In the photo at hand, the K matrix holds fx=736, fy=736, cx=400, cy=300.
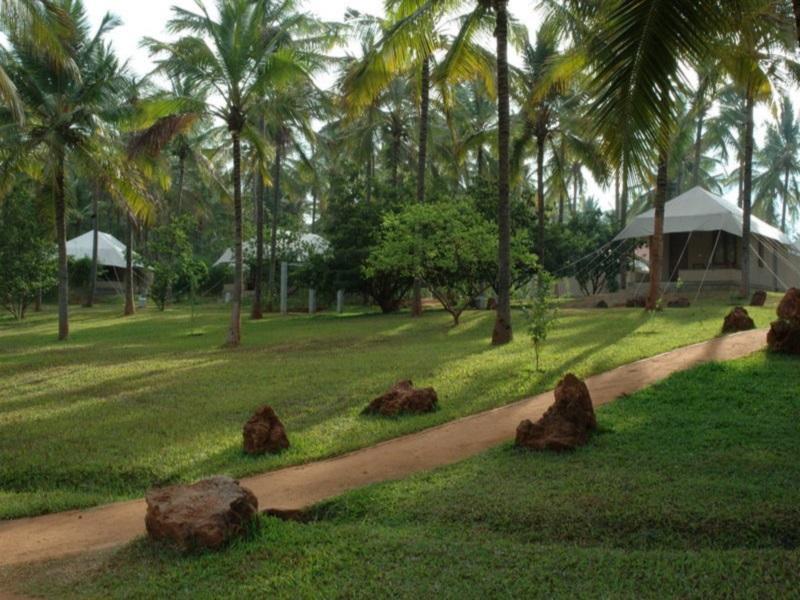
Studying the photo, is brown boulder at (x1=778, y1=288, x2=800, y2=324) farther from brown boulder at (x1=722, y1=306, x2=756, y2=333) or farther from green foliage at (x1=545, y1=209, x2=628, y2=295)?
green foliage at (x1=545, y1=209, x2=628, y2=295)

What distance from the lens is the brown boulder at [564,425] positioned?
21.2ft

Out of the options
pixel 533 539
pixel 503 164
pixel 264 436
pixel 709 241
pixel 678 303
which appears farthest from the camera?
pixel 709 241

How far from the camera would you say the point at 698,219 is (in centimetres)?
2575

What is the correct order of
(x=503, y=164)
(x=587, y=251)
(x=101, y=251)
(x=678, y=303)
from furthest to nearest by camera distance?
(x=101, y=251)
(x=587, y=251)
(x=678, y=303)
(x=503, y=164)

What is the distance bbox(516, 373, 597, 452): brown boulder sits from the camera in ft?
21.2

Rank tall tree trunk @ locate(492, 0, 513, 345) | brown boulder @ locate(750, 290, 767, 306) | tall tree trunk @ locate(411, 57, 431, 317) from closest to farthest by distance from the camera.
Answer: tall tree trunk @ locate(492, 0, 513, 345), brown boulder @ locate(750, 290, 767, 306), tall tree trunk @ locate(411, 57, 431, 317)

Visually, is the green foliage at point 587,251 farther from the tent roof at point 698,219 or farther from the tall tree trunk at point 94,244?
the tall tree trunk at point 94,244

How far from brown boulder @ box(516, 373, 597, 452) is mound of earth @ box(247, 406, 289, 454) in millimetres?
2386

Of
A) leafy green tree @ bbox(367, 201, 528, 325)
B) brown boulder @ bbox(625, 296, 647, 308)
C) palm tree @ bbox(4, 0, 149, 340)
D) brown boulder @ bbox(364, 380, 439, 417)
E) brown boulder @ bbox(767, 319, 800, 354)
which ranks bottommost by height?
brown boulder @ bbox(364, 380, 439, 417)

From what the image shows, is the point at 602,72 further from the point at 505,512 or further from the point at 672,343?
the point at 672,343

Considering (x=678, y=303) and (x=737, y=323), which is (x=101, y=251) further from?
(x=737, y=323)

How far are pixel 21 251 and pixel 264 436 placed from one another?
75.7 ft

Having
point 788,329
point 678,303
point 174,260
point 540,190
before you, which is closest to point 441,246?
point 540,190

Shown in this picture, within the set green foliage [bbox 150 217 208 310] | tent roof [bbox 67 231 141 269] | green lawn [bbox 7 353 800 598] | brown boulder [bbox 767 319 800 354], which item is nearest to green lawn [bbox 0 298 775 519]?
brown boulder [bbox 767 319 800 354]
